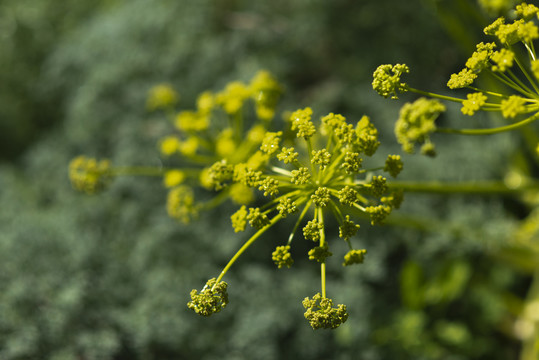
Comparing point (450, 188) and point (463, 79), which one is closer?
point (463, 79)

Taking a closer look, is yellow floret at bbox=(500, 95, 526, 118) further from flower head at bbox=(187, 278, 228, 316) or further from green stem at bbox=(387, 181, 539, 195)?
flower head at bbox=(187, 278, 228, 316)

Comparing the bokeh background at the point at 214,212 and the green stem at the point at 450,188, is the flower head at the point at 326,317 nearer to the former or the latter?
the green stem at the point at 450,188

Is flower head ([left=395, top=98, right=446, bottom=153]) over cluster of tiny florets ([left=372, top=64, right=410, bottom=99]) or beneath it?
beneath

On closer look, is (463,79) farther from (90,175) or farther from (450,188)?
(90,175)

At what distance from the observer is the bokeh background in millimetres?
2799

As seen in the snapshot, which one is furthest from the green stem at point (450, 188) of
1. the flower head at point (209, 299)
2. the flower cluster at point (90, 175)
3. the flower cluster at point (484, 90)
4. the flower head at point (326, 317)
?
the flower cluster at point (90, 175)

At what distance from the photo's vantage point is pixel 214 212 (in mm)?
3539

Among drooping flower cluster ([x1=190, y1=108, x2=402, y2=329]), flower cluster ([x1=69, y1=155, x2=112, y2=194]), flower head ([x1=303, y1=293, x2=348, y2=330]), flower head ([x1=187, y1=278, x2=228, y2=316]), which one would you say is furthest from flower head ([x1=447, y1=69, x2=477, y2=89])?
flower cluster ([x1=69, y1=155, x2=112, y2=194])

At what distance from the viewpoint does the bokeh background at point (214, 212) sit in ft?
9.18

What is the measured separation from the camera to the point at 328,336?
2.98m

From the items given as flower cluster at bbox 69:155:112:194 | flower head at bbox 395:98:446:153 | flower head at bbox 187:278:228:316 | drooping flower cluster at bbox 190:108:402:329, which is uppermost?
flower cluster at bbox 69:155:112:194

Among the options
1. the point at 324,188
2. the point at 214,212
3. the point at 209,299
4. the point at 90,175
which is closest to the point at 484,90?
the point at 324,188

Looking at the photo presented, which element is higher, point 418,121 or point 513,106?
point 418,121

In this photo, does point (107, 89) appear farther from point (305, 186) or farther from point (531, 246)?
point (531, 246)
